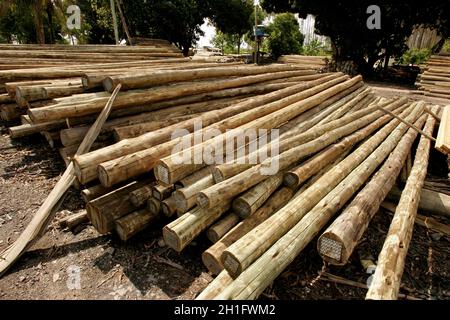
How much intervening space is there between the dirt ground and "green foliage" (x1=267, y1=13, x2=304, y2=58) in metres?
24.2

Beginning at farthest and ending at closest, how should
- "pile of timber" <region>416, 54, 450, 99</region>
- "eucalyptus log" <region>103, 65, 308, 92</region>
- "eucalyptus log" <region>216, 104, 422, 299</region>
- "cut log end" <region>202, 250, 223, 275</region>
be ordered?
1. "pile of timber" <region>416, 54, 450, 99</region>
2. "eucalyptus log" <region>103, 65, 308, 92</region>
3. "cut log end" <region>202, 250, 223, 275</region>
4. "eucalyptus log" <region>216, 104, 422, 299</region>

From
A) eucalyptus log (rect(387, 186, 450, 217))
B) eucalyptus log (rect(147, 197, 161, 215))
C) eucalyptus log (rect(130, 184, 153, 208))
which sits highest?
eucalyptus log (rect(130, 184, 153, 208))

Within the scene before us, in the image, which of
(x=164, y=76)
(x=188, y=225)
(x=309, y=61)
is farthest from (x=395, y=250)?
(x=309, y=61)

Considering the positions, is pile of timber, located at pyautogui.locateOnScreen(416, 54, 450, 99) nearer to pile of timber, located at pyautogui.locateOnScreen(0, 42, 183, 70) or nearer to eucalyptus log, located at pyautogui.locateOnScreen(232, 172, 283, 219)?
pile of timber, located at pyautogui.locateOnScreen(0, 42, 183, 70)

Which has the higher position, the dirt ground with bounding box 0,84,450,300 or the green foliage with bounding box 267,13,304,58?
the green foliage with bounding box 267,13,304,58

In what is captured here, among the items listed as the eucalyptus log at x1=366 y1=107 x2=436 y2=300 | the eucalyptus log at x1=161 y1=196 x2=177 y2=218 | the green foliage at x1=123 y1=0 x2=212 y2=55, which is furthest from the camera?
the green foliage at x1=123 y1=0 x2=212 y2=55

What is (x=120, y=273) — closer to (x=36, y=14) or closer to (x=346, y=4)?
(x=346, y=4)

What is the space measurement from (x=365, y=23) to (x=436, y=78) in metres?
5.16

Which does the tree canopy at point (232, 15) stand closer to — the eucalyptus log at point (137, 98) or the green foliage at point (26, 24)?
the green foliage at point (26, 24)

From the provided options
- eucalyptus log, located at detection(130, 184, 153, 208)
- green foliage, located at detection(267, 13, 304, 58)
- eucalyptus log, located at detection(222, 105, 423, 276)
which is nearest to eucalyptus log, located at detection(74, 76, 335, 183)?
eucalyptus log, located at detection(130, 184, 153, 208)

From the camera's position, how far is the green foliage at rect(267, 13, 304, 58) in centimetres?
2531

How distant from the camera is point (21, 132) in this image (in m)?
5.32

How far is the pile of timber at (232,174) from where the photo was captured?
268 cm

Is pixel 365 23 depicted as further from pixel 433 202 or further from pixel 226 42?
pixel 226 42
